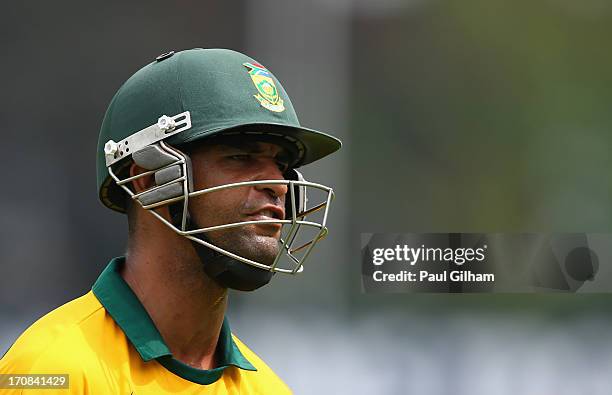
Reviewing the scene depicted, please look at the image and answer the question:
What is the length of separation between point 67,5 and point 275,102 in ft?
5.76

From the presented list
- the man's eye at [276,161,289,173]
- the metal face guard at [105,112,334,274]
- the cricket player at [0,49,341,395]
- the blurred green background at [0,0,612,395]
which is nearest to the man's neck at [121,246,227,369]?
the cricket player at [0,49,341,395]

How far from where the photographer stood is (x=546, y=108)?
384 centimetres

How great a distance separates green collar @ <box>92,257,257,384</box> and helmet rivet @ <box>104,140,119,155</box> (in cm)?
29

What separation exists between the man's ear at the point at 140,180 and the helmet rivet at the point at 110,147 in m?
0.06

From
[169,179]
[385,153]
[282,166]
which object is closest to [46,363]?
[169,179]

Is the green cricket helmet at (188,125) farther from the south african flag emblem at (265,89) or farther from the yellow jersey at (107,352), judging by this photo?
the yellow jersey at (107,352)

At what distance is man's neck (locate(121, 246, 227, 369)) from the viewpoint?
2.17 m

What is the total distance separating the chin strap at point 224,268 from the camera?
6.89 ft

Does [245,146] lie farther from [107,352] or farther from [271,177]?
[107,352]

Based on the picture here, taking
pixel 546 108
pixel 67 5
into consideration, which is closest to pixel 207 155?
pixel 67 5

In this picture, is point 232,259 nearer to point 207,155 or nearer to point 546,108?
point 207,155

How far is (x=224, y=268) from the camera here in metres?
2.10

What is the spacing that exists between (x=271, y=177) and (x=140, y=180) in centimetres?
32

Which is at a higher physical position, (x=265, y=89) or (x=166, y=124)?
(x=265, y=89)
